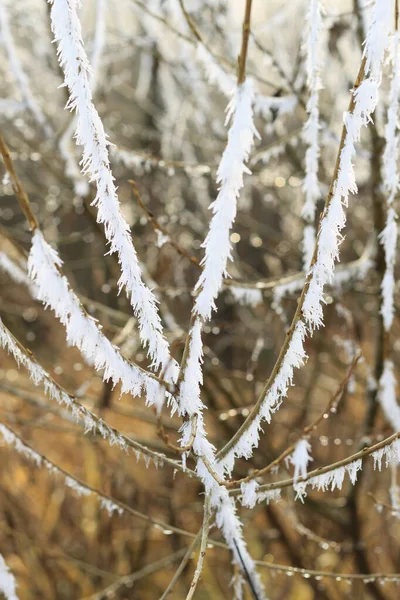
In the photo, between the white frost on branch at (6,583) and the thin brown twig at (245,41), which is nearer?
the thin brown twig at (245,41)

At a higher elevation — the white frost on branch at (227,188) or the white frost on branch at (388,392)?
the white frost on branch at (388,392)

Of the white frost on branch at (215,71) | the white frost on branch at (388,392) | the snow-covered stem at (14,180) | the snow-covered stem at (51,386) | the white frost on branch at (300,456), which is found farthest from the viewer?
the white frost on branch at (388,392)

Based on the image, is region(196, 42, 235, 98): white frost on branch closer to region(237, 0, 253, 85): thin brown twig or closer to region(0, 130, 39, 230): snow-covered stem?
region(237, 0, 253, 85): thin brown twig

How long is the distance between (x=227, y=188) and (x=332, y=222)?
159 millimetres

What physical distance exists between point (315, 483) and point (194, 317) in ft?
1.12

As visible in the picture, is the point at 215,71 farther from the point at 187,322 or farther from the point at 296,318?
the point at 187,322

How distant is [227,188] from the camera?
77 centimetres

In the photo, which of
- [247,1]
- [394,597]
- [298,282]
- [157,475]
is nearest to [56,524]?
[157,475]

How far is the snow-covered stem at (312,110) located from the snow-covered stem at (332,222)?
0.27 metres

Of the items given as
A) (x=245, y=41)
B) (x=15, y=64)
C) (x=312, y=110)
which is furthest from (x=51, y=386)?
(x=15, y=64)

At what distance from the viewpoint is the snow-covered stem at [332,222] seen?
75cm

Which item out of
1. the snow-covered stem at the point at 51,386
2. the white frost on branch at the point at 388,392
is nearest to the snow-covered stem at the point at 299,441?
the snow-covered stem at the point at 51,386

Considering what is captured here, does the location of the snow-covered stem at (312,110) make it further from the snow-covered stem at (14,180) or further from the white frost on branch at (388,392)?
the snow-covered stem at (14,180)

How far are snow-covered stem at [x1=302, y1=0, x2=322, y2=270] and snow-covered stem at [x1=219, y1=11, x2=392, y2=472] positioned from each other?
27 cm
